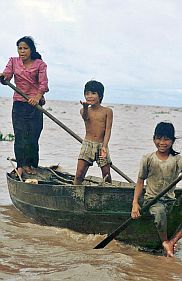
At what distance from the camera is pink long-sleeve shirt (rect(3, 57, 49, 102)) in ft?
22.2

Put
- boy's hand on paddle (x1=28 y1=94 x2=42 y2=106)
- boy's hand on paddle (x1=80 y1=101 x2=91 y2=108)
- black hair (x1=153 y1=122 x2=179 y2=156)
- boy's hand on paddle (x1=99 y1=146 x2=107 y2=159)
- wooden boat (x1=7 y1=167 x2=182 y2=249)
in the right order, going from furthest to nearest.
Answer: boy's hand on paddle (x1=28 y1=94 x2=42 y2=106) → boy's hand on paddle (x1=99 y1=146 x2=107 y2=159) → boy's hand on paddle (x1=80 y1=101 x2=91 y2=108) → wooden boat (x1=7 y1=167 x2=182 y2=249) → black hair (x1=153 y1=122 x2=179 y2=156)

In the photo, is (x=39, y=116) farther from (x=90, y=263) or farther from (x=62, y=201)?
(x=90, y=263)

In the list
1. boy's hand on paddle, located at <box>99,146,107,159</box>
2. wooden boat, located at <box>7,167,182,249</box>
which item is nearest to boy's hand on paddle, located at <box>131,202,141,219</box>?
wooden boat, located at <box>7,167,182,249</box>

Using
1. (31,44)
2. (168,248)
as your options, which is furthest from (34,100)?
(168,248)

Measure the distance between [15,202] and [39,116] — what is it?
1244 millimetres

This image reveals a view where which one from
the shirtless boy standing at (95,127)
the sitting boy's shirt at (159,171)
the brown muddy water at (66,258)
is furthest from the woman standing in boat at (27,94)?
the sitting boy's shirt at (159,171)

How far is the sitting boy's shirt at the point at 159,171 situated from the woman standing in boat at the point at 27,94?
2.32 metres

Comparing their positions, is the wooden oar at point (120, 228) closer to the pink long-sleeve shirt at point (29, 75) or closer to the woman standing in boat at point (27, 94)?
the woman standing in boat at point (27, 94)

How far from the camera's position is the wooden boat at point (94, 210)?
4812 mm

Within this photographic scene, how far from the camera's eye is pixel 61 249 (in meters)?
4.83

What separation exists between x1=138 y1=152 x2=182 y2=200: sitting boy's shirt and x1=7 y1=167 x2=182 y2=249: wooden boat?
18 cm

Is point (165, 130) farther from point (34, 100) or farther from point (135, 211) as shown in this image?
point (34, 100)

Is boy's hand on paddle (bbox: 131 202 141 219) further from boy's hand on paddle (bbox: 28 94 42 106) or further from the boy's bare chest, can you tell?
boy's hand on paddle (bbox: 28 94 42 106)

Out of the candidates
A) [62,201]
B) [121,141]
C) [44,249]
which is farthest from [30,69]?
[121,141]
